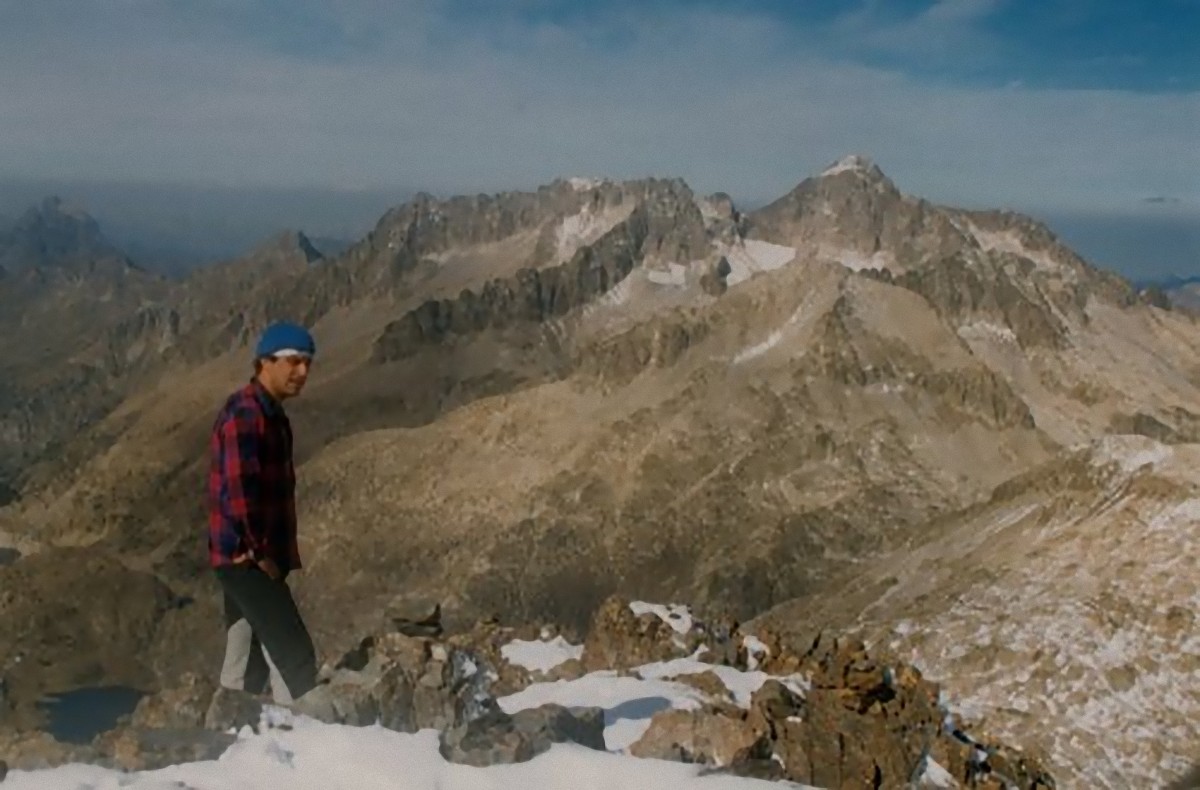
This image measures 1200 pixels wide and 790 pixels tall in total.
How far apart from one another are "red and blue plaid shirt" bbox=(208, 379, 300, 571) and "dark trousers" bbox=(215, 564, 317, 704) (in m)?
0.35

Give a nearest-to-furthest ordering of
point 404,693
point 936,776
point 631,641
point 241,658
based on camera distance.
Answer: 1. point 241,658
2. point 404,693
3. point 936,776
4. point 631,641

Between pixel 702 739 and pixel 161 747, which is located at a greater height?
pixel 161 747

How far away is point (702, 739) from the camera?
19562 mm

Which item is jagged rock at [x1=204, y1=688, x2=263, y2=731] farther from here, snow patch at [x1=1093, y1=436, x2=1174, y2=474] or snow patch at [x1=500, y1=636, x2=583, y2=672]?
snow patch at [x1=1093, y1=436, x2=1174, y2=474]

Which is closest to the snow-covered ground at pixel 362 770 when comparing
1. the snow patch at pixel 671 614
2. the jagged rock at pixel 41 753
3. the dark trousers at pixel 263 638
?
the jagged rock at pixel 41 753

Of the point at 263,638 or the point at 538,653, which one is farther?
the point at 538,653

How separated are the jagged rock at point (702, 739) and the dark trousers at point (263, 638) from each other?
470 centimetres

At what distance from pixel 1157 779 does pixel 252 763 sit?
144 feet

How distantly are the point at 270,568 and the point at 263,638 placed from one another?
4.25 feet

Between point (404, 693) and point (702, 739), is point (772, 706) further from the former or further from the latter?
point (404, 693)

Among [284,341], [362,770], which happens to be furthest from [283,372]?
[362,770]

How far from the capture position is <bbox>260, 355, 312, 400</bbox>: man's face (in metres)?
14.7

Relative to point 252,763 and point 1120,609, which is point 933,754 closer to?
point 252,763

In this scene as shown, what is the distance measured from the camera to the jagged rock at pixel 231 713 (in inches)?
613
